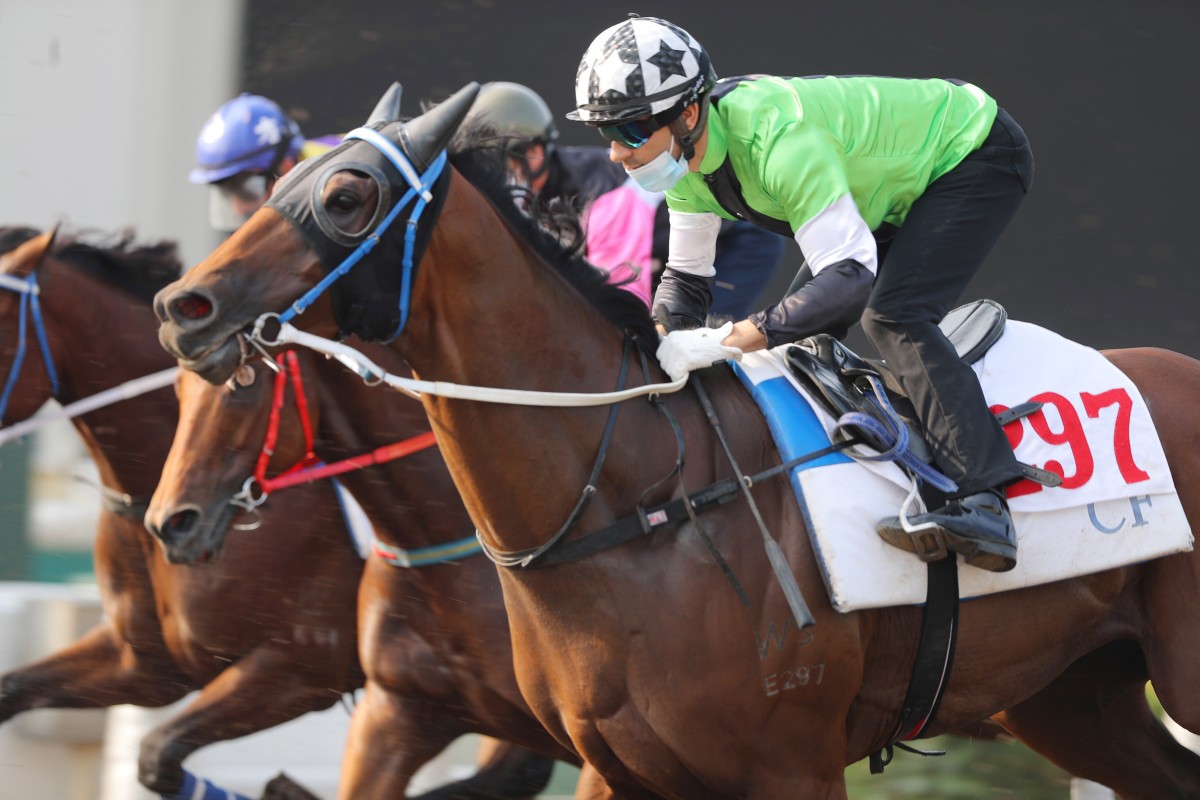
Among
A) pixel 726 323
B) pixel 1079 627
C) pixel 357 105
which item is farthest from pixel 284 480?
pixel 357 105

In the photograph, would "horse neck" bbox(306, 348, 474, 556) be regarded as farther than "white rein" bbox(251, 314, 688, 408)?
Yes

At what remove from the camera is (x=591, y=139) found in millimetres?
7973

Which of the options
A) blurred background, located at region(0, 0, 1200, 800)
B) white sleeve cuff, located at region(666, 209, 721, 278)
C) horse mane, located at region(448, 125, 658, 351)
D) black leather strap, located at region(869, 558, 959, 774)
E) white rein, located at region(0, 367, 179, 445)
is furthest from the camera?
blurred background, located at region(0, 0, 1200, 800)

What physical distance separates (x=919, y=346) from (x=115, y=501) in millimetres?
2682

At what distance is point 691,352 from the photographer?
3102 millimetres

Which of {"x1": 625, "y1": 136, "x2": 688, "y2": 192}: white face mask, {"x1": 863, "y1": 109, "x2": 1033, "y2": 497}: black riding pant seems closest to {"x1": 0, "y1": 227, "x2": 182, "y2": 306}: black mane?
{"x1": 625, "y1": 136, "x2": 688, "y2": 192}: white face mask

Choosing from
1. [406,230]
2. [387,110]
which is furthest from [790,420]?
[387,110]

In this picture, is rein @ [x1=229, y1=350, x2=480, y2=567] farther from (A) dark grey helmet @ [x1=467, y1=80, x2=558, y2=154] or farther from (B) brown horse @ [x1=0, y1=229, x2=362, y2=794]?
(A) dark grey helmet @ [x1=467, y1=80, x2=558, y2=154]

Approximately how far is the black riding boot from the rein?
1.29 m

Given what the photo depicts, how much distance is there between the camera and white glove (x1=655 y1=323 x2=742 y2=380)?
10.2 feet

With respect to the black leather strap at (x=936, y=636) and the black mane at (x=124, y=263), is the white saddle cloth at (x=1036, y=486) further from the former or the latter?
the black mane at (x=124, y=263)

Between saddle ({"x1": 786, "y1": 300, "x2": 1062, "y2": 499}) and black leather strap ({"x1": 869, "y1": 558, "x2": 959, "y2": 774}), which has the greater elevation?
saddle ({"x1": 786, "y1": 300, "x2": 1062, "y2": 499})

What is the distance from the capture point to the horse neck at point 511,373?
288cm

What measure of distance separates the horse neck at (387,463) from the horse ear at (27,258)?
4.02ft
